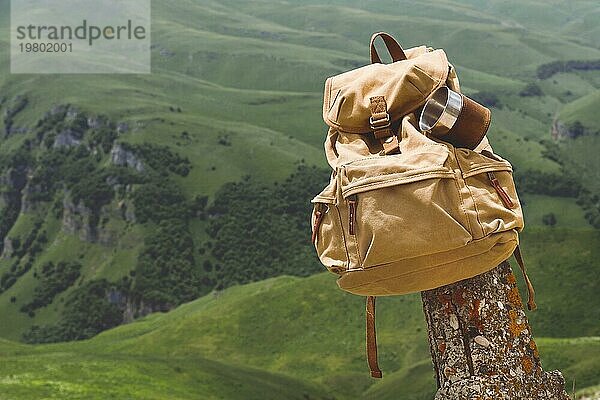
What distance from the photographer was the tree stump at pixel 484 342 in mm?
6551

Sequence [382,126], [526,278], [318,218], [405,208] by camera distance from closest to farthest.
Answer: [405,208] → [382,126] → [318,218] → [526,278]

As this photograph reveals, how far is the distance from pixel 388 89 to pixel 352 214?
119 cm

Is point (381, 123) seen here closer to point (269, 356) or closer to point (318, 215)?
point (318, 215)

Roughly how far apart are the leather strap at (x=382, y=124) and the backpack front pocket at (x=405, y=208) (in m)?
0.29

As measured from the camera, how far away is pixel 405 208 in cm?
580

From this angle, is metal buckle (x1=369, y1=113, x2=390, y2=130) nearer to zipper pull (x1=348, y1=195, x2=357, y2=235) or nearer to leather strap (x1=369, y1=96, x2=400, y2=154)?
leather strap (x1=369, y1=96, x2=400, y2=154)

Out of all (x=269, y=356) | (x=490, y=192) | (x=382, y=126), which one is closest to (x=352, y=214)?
(x=382, y=126)

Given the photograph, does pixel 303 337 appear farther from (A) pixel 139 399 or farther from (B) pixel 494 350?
(B) pixel 494 350

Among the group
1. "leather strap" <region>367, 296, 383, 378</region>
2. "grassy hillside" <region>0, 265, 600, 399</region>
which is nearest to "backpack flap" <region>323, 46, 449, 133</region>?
"leather strap" <region>367, 296, 383, 378</region>

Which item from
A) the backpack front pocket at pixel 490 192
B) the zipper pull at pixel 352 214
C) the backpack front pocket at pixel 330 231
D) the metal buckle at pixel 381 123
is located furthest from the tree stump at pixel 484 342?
the metal buckle at pixel 381 123

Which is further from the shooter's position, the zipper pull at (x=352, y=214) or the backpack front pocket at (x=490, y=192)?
the zipper pull at (x=352, y=214)

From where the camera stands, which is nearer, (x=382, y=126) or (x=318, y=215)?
(x=382, y=126)

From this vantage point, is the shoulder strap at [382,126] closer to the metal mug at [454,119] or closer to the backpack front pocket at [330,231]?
the metal mug at [454,119]

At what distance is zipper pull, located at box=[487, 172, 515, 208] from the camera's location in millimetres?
6102
